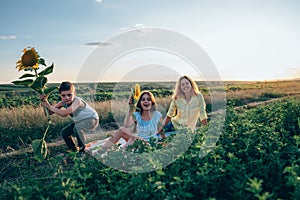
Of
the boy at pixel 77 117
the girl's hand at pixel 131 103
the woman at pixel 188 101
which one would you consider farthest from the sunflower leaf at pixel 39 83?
the woman at pixel 188 101

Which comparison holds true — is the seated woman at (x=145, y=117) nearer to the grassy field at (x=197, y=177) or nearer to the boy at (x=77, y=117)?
the boy at (x=77, y=117)

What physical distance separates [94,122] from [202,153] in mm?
3004

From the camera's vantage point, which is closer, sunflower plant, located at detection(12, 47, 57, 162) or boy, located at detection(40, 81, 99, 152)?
sunflower plant, located at detection(12, 47, 57, 162)

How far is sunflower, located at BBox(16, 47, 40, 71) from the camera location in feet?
13.8

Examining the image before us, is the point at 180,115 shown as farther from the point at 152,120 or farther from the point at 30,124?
the point at 30,124

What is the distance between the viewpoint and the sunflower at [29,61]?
421cm

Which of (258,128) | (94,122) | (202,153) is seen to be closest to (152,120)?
(94,122)

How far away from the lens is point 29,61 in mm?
4211

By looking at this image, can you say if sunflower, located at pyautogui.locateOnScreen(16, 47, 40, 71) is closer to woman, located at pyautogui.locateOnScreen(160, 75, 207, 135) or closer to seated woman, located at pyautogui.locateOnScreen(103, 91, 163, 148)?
seated woman, located at pyautogui.locateOnScreen(103, 91, 163, 148)

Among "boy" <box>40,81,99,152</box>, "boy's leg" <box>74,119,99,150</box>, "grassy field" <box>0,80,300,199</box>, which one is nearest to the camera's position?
"grassy field" <box>0,80,300,199</box>

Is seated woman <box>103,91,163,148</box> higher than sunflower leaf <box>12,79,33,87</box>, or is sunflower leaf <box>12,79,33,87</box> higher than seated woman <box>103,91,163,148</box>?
sunflower leaf <box>12,79,33,87</box>

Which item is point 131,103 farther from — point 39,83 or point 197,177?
point 197,177

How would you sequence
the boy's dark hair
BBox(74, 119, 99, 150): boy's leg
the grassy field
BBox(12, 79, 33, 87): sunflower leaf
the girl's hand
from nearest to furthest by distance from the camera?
the grassy field → BBox(12, 79, 33, 87): sunflower leaf → the boy's dark hair → BBox(74, 119, 99, 150): boy's leg → the girl's hand

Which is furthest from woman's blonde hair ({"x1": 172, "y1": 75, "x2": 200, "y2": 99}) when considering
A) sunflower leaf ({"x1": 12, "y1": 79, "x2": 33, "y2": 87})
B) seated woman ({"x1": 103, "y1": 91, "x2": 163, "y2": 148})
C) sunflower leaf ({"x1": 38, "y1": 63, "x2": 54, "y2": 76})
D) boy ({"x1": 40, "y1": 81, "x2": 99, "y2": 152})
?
sunflower leaf ({"x1": 12, "y1": 79, "x2": 33, "y2": 87})
